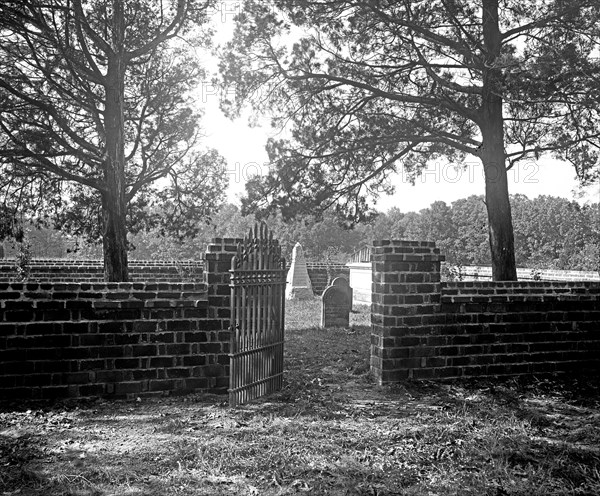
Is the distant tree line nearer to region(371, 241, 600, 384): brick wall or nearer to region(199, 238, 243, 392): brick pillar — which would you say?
region(371, 241, 600, 384): brick wall

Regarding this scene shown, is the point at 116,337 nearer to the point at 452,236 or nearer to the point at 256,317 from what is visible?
the point at 256,317

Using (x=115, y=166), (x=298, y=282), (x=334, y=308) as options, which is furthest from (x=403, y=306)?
(x=298, y=282)

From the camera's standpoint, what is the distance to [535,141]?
37.2 ft

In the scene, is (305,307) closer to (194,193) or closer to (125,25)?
(194,193)

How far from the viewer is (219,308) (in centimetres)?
652

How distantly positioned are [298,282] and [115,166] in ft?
39.9

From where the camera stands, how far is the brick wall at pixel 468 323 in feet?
22.7

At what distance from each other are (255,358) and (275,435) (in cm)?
146

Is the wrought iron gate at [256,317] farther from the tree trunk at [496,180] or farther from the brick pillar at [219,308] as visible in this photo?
the tree trunk at [496,180]

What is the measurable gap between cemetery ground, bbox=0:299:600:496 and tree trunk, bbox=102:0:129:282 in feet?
19.4

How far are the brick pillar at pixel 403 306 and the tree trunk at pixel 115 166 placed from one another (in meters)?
6.62

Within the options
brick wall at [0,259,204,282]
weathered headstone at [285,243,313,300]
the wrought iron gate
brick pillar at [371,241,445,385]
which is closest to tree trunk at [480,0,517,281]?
brick pillar at [371,241,445,385]

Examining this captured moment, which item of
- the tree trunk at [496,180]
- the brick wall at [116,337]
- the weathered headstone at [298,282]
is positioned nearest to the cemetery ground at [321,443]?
the brick wall at [116,337]

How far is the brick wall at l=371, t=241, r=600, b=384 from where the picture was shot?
22.7 feet
